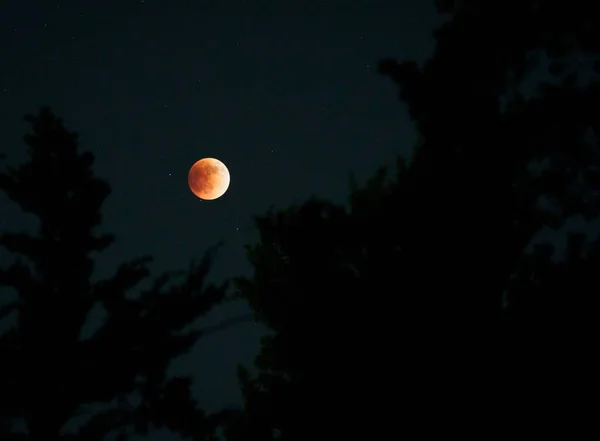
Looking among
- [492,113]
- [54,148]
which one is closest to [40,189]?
[54,148]

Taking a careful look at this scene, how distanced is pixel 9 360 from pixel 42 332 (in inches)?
18.5

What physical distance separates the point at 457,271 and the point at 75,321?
474cm

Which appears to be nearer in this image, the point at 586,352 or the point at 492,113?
the point at 586,352

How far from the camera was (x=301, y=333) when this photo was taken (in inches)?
279

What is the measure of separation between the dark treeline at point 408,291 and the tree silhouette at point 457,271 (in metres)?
0.02

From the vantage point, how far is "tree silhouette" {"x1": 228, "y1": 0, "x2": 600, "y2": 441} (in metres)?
6.36

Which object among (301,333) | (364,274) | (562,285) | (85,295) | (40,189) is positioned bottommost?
(562,285)

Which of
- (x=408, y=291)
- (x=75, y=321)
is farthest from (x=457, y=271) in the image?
(x=75, y=321)

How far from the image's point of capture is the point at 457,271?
283 inches

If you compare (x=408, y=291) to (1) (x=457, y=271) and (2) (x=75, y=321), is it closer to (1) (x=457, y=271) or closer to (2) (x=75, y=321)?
(1) (x=457, y=271)

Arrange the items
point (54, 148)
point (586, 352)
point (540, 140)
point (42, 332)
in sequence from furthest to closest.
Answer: point (54, 148), point (540, 140), point (42, 332), point (586, 352)

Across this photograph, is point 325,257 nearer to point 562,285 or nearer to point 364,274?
point 364,274

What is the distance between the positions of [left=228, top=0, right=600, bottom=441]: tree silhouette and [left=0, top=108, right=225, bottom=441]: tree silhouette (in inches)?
48.4

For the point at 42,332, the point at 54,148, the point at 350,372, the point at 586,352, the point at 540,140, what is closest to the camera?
the point at 586,352
